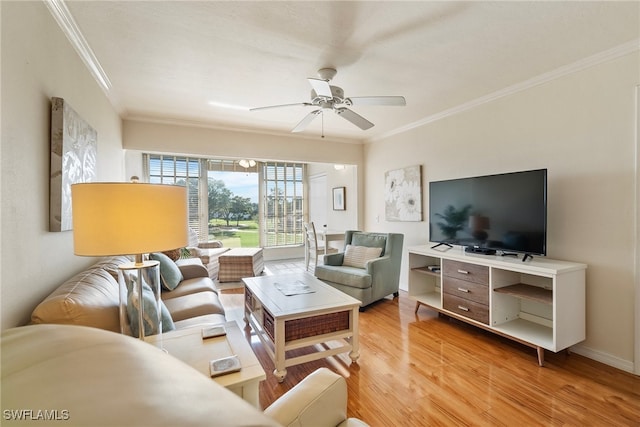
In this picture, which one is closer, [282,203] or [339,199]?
[339,199]

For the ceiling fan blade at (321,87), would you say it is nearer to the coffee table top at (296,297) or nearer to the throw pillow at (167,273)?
the coffee table top at (296,297)

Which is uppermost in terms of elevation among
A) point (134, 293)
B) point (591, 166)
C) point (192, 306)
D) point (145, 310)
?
point (591, 166)

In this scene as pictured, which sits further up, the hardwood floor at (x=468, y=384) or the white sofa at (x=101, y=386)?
the white sofa at (x=101, y=386)

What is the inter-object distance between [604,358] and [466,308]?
3.41ft

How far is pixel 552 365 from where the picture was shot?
91.8 inches

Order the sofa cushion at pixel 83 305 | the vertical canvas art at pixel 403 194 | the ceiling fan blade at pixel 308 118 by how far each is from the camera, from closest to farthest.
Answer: the sofa cushion at pixel 83 305 < the ceiling fan blade at pixel 308 118 < the vertical canvas art at pixel 403 194

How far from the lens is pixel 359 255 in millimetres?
4039

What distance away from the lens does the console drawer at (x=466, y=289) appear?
106 inches

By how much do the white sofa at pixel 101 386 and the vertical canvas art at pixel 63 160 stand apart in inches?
60.1

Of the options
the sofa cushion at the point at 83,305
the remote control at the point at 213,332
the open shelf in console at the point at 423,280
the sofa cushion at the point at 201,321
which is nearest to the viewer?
the sofa cushion at the point at 83,305

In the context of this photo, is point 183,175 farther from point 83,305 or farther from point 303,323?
point 83,305

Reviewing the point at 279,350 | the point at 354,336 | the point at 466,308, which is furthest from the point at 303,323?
the point at 466,308

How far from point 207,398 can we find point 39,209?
5.93 feet

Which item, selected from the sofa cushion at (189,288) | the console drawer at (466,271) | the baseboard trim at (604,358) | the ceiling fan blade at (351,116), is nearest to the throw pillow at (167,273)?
the sofa cushion at (189,288)
